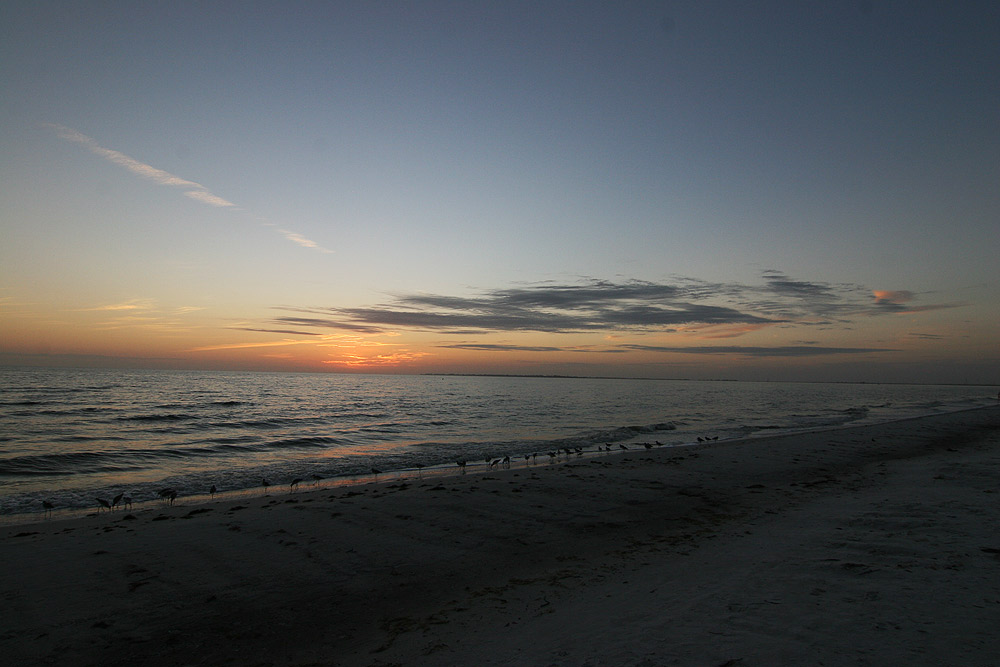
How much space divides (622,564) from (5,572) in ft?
30.9

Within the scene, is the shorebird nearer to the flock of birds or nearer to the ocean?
the flock of birds

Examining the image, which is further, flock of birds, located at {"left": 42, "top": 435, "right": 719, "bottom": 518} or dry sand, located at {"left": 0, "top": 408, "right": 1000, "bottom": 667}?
flock of birds, located at {"left": 42, "top": 435, "right": 719, "bottom": 518}

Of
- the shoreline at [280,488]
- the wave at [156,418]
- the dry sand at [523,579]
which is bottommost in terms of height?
the wave at [156,418]

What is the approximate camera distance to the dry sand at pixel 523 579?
472 cm

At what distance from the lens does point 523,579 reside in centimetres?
709

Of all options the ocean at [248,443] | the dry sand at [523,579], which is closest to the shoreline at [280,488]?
the ocean at [248,443]

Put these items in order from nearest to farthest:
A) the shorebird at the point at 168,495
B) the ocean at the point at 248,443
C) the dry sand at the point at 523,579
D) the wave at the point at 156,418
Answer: the dry sand at the point at 523,579
the shorebird at the point at 168,495
the ocean at the point at 248,443
the wave at the point at 156,418

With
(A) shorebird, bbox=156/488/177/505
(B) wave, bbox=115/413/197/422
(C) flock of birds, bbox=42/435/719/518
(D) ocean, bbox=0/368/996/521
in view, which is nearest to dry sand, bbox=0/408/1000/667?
Answer: (A) shorebird, bbox=156/488/177/505

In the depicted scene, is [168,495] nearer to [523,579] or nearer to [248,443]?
[523,579]

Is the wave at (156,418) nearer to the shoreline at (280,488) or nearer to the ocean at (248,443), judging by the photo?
the ocean at (248,443)

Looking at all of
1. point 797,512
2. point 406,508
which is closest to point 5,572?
point 406,508

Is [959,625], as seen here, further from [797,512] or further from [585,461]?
[585,461]

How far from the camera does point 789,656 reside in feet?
13.5

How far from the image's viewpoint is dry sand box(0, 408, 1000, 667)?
4723 millimetres
